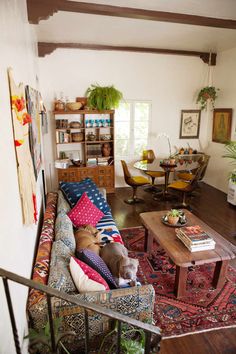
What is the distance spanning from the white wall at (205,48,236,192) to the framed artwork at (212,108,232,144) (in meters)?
0.10

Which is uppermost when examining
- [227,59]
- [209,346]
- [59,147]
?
[227,59]

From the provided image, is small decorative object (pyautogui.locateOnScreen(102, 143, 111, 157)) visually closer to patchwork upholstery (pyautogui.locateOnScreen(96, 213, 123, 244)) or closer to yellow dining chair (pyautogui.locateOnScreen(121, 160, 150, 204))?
yellow dining chair (pyautogui.locateOnScreen(121, 160, 150, 204))

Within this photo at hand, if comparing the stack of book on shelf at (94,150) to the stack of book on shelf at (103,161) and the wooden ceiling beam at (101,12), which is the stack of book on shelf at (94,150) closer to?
the stack of book on shelf at (103,161)

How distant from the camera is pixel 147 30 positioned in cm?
408

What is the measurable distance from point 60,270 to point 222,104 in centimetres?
540

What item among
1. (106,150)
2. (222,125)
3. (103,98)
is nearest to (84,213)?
(106,150)

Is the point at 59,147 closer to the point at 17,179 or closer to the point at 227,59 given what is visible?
the point at 17,179

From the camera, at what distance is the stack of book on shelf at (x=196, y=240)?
7.82 feet

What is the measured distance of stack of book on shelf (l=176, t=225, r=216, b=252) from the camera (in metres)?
2.38

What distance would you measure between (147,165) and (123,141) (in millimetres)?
975

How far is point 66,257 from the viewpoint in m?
1.94

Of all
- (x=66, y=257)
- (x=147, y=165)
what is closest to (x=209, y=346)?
(x=66, y=257)

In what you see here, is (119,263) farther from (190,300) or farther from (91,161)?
(91,161)

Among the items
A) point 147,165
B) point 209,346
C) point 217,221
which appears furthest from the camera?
point 147,165
